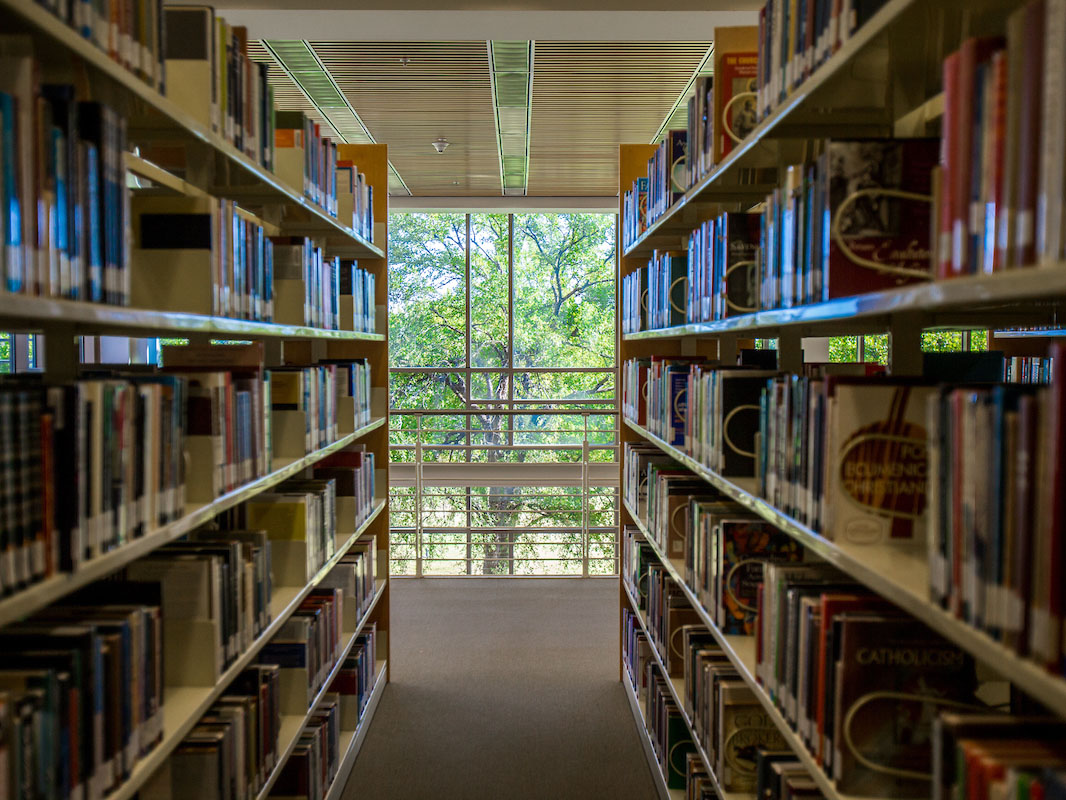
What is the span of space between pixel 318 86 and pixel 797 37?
3097 mm

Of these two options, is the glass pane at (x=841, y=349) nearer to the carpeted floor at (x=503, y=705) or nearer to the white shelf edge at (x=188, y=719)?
the carpeted floor at (x=503, y=705)

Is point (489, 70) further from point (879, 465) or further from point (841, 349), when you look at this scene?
point (841, 349)

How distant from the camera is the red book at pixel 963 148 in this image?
2.79 feet

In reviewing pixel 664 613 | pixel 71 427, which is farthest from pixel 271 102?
pixel 664 613

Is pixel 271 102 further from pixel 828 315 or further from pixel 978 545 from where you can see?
pixel 978 545

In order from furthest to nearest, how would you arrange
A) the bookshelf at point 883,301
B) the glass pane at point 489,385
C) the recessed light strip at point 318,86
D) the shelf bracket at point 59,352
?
1. the glass pane at point 489,385
2. the recessed light strip at point 318,86
3. the shelf bracket at point 59,352
4. the bookshelf at point 883,301

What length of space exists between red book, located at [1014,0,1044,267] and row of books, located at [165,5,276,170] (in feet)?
4.39

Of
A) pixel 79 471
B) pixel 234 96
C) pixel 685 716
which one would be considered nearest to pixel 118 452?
pixel 79 471

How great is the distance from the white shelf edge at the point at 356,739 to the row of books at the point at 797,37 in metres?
2.25

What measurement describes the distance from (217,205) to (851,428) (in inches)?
48.6

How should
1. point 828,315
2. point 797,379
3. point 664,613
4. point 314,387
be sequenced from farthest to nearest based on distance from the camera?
1. point 664,613
2. point 314,387
3. point 797,379
4. point 828,315

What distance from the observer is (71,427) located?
3.53 feet

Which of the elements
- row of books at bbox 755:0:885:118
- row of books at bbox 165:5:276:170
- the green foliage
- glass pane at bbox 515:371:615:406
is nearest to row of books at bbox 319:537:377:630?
row of books at bbox 165:5:276:170

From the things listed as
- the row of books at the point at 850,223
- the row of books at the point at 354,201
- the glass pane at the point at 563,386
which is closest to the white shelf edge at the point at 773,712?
the row of books at the point at 850,223
